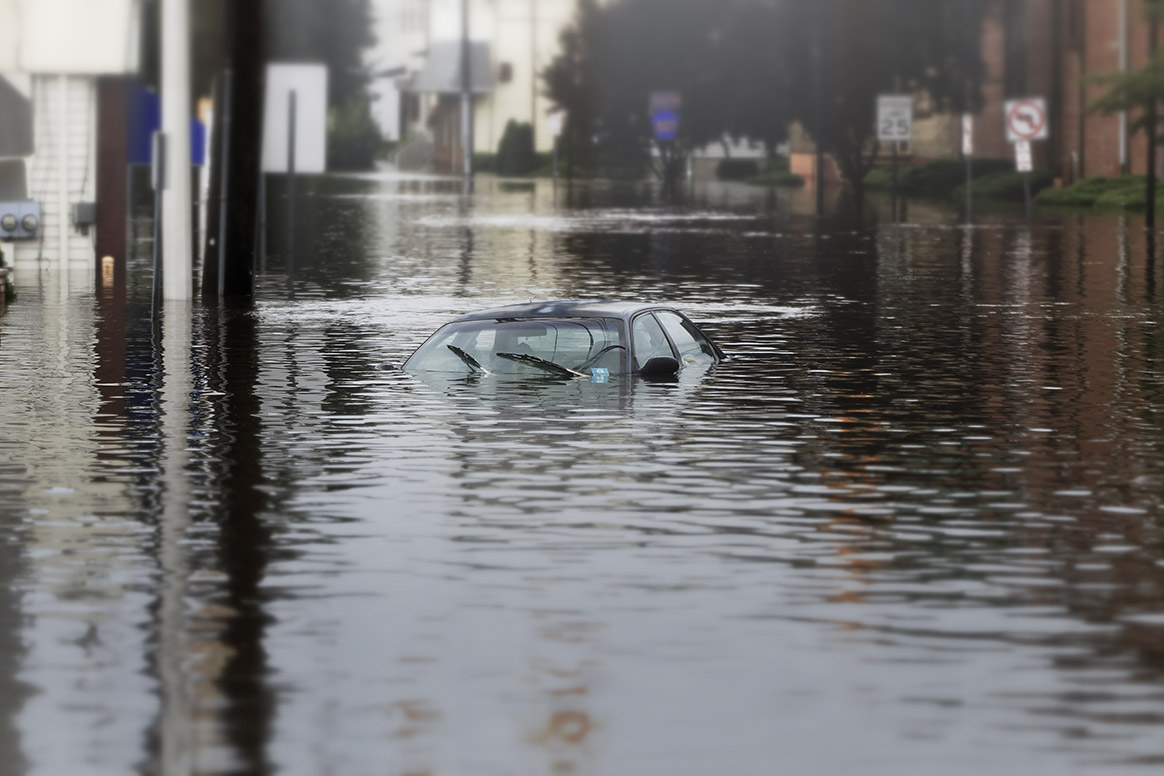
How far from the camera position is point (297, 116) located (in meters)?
34.1

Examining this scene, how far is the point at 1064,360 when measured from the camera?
22031 mm

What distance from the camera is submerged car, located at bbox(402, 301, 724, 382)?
19.6m

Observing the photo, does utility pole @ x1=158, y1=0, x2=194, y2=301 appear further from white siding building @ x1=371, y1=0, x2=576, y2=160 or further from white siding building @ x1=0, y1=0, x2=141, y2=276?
white siding building @ x1=371, y1=0, x2=576, y2=160

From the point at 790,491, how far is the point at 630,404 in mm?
4579

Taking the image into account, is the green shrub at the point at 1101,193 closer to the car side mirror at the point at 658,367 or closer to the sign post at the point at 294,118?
the sign post at the point at 294,118

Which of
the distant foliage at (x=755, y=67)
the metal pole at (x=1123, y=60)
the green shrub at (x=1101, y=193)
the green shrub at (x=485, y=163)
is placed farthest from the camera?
the green shrub at (x=485, y=163)

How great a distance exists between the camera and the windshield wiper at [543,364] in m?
19.5

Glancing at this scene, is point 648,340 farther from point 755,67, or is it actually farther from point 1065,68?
point 755,67

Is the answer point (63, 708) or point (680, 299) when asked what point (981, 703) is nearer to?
point (63, 708)

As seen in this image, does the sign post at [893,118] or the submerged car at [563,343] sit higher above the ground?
the sign post at [893,118]

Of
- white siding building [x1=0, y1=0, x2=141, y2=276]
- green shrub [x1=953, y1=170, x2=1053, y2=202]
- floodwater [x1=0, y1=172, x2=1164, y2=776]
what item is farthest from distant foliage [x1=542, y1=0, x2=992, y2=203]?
floodwater [x1=0, y1=172, x2=1164, y2=776]

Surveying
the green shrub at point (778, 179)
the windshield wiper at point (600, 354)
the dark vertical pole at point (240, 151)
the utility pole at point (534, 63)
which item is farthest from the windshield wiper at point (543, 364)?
the utility pole at point (534, 63)

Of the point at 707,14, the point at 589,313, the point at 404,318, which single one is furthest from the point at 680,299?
the point at 707,14

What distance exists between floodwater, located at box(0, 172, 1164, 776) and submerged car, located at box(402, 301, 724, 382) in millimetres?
504
